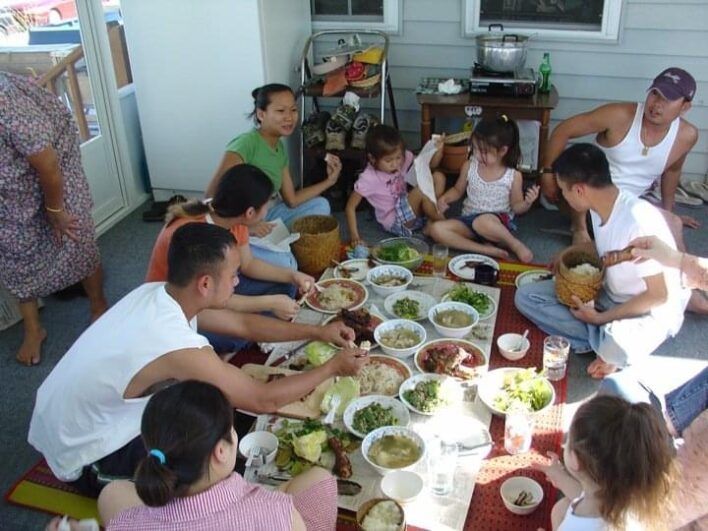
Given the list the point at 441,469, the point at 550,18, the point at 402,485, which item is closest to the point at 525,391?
the point at 441,469

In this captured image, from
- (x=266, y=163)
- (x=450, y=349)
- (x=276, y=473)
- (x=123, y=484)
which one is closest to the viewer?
(x=123, y=484)

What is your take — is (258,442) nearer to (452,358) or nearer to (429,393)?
(429,393)

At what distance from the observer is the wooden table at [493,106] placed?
13.1 ft

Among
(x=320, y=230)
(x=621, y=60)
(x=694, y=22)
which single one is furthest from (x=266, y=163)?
(x=694, y=22)

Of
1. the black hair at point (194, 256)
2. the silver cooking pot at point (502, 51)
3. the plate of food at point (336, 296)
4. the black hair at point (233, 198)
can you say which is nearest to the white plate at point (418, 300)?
the plate of food at point (336, 296)

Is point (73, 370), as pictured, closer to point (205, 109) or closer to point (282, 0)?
point (205, 109)

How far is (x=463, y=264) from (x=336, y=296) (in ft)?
2.30

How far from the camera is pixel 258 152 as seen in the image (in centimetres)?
350

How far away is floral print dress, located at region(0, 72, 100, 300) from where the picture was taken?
280 centimetres

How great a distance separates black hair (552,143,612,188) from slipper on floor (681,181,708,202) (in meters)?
2.13

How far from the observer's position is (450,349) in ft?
8.44

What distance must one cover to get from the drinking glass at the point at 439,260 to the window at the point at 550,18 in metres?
1.92

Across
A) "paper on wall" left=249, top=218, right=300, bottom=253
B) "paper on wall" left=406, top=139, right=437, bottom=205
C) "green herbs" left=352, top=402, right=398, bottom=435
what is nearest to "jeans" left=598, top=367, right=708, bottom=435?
"green herbs" left=352, top=402, right=398, bottom=435

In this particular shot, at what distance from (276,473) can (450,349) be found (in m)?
0.84
